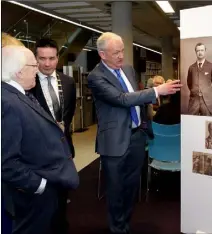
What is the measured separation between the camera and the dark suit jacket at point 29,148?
5.28ft

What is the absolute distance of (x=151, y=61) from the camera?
2114 centimetres

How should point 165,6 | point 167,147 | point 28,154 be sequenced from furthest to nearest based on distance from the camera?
point 165,6, point 167,147, point 28,154

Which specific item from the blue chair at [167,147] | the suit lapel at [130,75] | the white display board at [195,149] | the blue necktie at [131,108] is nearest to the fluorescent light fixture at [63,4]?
the blue chair at [167,147]

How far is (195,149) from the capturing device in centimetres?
261

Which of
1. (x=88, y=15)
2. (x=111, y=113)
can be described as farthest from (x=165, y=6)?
(x=111, y=113)

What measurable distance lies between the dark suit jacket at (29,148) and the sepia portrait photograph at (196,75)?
3.72 feet

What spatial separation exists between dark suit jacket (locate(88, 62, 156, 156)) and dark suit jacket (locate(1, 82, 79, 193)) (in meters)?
0.77

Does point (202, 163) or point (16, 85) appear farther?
point (202, 163)

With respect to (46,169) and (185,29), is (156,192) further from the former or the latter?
(46,169)

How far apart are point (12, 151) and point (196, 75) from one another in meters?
1.47

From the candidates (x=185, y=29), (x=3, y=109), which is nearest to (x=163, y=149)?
(x=185, y=29)

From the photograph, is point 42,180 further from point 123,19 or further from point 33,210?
point 123,19

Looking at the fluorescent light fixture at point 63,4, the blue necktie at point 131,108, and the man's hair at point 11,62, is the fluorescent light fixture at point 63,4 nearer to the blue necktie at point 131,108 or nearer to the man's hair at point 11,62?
the blue necktie at point 131,108

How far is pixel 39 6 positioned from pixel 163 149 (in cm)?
579
